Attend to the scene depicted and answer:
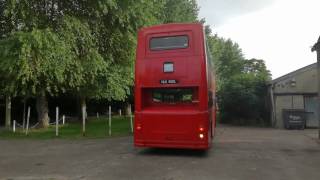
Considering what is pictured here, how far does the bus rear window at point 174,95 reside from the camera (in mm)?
15711

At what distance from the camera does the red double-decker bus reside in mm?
15188

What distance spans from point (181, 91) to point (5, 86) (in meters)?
14.4

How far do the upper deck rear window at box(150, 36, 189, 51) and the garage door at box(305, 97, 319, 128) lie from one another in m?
19.6

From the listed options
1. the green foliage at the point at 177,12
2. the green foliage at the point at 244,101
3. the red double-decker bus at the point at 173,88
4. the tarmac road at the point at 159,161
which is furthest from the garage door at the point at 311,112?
the red double-decker bus at the point at 173,88

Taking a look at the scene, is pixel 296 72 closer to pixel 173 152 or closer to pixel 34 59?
pixel 34 59

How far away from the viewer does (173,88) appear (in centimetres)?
1564

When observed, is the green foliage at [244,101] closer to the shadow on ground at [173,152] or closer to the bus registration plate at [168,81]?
the shadow on ground at [173,152]

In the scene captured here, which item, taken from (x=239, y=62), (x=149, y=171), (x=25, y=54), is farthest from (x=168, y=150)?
(x=239, y=62)

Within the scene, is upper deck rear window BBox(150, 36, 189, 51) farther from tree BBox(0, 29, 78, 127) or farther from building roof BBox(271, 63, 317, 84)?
building roof BBox(271, 63, 317, 84)

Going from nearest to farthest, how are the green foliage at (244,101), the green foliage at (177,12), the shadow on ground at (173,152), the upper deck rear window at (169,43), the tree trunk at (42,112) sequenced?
the upper deck rear window at (169,43)
the shadow on ground at (173,152)
the tree trunk at (42,112)
the green foliage at (244,101)
the green foliage at (177,12)

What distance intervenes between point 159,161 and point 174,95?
257 cm

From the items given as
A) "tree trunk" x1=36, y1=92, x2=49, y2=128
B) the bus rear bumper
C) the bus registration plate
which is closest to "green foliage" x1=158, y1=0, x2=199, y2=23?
"tree trunk" x1=36, y1=92, x2=49, y2=128

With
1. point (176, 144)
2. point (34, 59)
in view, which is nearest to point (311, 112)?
point (34, 59)

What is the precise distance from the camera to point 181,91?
15781 mm
